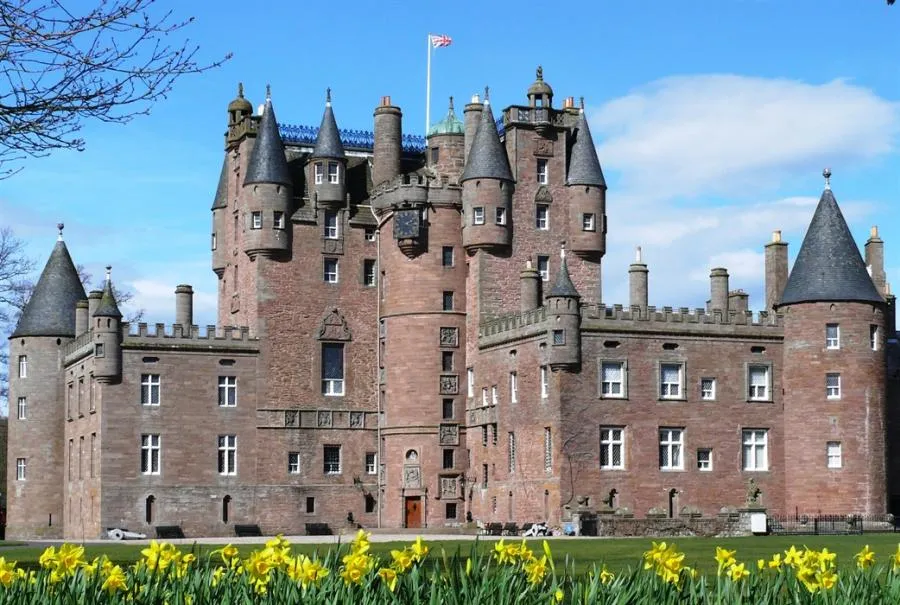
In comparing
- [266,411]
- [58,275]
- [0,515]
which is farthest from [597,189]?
[0,515]

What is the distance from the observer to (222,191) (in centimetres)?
7100

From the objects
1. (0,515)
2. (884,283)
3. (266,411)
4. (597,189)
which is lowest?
(0,515)

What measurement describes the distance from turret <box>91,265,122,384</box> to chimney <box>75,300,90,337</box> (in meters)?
6.93

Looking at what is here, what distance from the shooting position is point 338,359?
64.9 m

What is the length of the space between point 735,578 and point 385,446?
51.5m

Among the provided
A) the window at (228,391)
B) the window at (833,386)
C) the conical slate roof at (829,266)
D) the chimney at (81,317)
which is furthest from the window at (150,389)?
the window at (833,386)

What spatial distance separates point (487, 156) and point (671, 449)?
14.2 m

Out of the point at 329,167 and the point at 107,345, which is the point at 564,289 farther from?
the point at 107,345

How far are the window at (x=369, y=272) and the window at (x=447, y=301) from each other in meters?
3.99

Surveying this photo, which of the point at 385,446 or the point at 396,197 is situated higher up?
the point at 396,197

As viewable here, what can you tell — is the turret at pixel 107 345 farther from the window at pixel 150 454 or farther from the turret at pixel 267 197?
the turret at pixel 267 197

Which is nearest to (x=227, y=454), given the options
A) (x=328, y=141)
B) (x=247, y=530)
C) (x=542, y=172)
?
(x=247, y=530)

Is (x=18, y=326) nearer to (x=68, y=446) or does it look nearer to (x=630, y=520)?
(x=68, y=446)

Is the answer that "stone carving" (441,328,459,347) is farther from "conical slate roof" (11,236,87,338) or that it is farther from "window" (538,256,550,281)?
"conical slate roof" (11,236,87,338)
